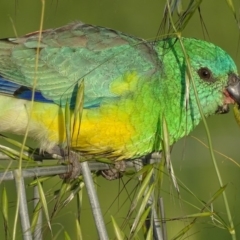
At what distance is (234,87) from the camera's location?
2.86 m

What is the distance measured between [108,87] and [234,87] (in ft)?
1.52

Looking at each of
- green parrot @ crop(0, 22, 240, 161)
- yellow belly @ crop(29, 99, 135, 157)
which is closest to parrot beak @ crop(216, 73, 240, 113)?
green parrot @ crop(0, 22, 240, 161)

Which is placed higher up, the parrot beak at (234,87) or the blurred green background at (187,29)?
the parrot beak at (234,87)

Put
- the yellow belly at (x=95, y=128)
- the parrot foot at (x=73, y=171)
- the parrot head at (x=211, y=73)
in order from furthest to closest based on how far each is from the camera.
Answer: the parrot head at (x=211, y=73), the yellow belly at (x=95, y=128), the parrot foot at (x=73, y=171)

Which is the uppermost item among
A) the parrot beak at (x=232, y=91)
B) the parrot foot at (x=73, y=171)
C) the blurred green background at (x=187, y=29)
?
the parrot beak at (x=232, y=91)

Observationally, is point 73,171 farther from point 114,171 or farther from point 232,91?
point 232,91

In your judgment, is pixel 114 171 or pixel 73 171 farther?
pixel 114 171

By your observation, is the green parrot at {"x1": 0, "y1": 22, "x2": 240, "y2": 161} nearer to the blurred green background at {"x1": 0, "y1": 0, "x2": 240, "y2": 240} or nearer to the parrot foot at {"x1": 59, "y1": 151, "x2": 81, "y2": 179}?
the parrot foot at {"x1": 59, "y1": 151, "x2": 81, "y2": 179}

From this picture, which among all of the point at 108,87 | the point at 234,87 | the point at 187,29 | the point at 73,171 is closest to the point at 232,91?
the point at 234,87

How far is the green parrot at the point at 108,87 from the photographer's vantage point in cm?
269

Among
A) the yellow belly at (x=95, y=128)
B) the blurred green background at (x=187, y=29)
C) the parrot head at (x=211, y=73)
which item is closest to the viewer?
the yellow belly at (x=95, y=128)

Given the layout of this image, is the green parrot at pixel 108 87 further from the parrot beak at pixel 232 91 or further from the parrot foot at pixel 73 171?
the parrot foot at pixel 73 171

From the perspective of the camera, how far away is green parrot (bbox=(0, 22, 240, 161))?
2693mm

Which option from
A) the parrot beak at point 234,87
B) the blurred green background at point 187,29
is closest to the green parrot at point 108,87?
the parrot beak at point 234,87
